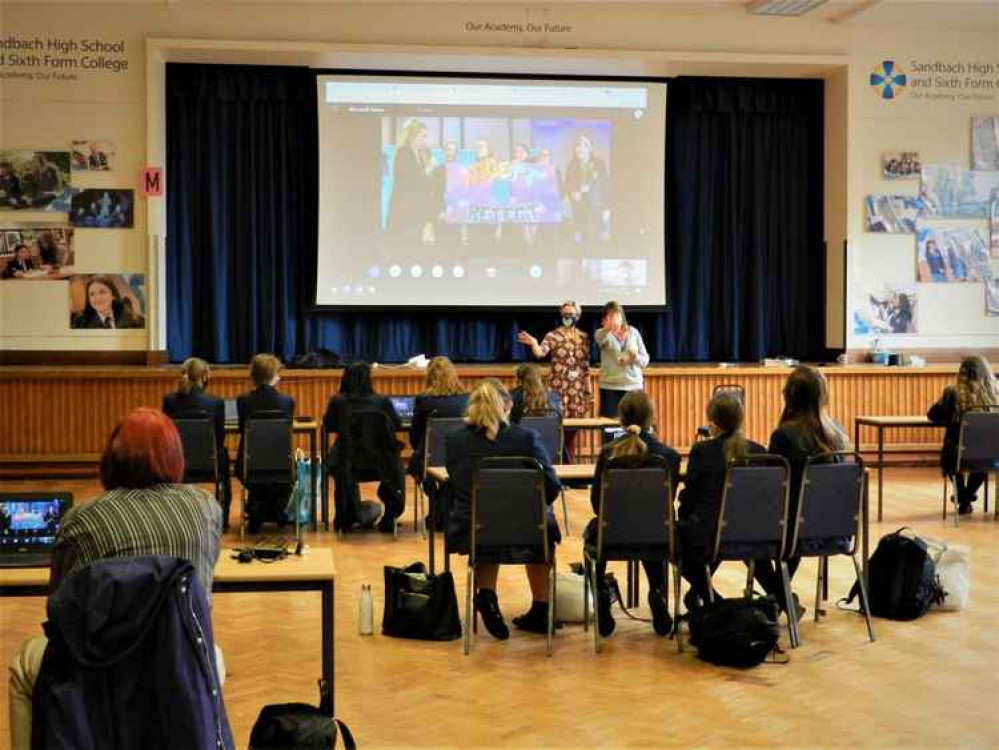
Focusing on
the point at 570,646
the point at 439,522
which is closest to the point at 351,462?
the point at 439,522

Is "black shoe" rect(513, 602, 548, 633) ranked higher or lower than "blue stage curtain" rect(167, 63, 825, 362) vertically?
lower

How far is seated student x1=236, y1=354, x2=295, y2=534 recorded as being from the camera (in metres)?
9.23

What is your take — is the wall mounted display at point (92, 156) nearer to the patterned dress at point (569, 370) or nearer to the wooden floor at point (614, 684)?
the patterned dress at point (569, 370)

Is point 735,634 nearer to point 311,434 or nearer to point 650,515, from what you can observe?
point 650,515

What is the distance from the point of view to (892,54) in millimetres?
14008

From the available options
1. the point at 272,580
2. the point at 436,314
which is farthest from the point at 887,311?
the point at 272,580

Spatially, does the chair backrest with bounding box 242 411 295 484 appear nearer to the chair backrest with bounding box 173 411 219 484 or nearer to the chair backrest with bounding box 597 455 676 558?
the chair backrest with bounding box 173 411 219 484

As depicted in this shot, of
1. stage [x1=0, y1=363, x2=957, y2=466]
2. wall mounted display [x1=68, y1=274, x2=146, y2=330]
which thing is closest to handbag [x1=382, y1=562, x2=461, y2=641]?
stage [x1=0, y1=363, x2=957, y2=466]

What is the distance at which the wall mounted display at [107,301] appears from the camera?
13039 millimetres

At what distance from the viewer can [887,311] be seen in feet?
46.2

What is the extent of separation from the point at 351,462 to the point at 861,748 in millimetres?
5093

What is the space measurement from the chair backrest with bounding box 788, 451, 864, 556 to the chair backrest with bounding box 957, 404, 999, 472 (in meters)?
3.63

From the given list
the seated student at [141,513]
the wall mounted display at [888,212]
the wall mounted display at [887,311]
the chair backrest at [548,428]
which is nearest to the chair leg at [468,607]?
the chair backrest at [548,428]

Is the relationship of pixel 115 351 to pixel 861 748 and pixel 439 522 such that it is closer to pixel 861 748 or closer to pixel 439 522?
pixel 439 522
